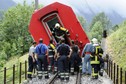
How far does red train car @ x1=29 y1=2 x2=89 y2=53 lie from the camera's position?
61.3 feet

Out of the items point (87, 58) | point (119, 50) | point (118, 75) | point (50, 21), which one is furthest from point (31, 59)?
point (119, 50)

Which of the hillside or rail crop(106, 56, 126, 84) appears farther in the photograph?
the hillside

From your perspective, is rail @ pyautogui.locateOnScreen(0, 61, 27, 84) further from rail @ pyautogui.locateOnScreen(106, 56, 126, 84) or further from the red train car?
rail @ pyautogui.locateOnScreen(106, 56, 126, 84)

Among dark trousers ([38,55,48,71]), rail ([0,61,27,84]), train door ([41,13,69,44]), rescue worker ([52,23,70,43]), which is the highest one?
train door ([41,13,69,44])

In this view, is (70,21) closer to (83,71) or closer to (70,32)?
(70,32)

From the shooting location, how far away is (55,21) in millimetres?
19438

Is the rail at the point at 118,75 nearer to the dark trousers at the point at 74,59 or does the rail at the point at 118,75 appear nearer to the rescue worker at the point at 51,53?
the dark trousers at the point at 74,59

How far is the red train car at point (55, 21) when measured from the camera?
18.7m

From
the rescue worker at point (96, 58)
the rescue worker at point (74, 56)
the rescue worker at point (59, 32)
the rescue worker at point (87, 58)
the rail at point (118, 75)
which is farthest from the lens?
the rescue worker at point (59, 32)

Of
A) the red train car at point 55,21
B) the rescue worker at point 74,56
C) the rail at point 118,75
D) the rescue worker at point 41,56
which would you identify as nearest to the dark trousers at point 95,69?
the rail at point 118,75

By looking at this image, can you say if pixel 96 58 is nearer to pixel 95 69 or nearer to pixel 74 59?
pixel 95 69

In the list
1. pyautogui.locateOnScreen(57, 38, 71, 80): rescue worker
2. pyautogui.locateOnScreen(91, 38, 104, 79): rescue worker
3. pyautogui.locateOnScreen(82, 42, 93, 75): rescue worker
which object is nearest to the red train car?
pyautogui.locateOnScreen(82, 42, 93, 75): rescue worker

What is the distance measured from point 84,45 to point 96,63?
3224mm

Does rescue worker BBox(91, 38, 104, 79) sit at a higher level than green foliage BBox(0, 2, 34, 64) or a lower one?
lower
